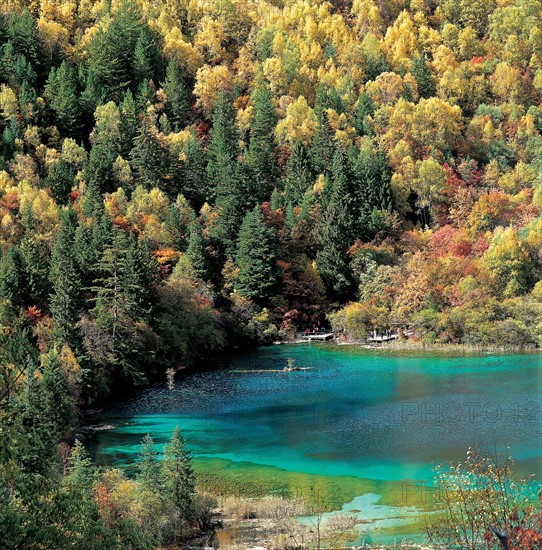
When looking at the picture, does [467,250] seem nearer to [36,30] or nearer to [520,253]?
[520,253]

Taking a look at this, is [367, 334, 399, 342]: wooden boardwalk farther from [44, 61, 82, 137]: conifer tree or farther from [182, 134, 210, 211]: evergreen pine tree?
[44, 61, 82, 137]: conifer tree

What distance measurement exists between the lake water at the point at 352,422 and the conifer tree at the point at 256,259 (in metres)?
9.83

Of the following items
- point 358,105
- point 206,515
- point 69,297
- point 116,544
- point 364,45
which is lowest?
point 206,515

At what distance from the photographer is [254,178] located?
267 feet

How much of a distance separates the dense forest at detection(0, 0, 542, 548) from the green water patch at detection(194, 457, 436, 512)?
660 centimetres

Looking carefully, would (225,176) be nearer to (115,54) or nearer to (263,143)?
(263,143)

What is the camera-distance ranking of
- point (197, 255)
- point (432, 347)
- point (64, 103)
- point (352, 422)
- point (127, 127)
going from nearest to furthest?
point (352, 422) → point (432, 347) → point (197, 255) → point (127, 127) → point (64, 103)

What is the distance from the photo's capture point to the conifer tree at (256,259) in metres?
72.1

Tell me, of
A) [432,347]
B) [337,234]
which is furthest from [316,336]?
[432,347]

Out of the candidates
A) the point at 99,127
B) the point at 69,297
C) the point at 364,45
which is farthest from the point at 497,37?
the point at 69,297

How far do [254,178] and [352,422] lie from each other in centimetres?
4034

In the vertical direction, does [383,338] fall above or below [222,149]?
below

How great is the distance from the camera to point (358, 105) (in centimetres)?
9462

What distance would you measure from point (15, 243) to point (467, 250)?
35630 millimetres
